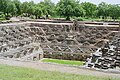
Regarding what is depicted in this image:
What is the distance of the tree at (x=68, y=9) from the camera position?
45562 mm

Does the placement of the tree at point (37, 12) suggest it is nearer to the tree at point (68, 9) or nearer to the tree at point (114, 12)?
the tree at point (68, 9)

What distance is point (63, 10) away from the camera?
4553 centimetres

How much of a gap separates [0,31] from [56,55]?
267 inches

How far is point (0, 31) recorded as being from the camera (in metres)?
28.1

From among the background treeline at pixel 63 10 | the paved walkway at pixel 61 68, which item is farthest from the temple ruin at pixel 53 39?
the background treeline at pixel 63 10

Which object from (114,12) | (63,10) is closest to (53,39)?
(63,10)

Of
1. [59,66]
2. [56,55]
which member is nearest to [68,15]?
[56,55]

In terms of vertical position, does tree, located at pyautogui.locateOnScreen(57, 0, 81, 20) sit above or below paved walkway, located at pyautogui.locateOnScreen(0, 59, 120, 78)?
above

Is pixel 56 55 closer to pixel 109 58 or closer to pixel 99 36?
pixel 99 36

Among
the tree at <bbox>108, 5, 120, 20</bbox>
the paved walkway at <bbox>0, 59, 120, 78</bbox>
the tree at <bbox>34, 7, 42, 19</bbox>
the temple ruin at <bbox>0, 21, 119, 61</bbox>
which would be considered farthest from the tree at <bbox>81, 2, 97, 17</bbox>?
the paved walkway at <bbox>0, 59, 120, 78</bbox>

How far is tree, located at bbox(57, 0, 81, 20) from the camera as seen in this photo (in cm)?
4556

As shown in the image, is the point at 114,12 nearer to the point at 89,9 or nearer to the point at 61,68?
the point at 89,9

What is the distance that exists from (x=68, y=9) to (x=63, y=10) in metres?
0.92

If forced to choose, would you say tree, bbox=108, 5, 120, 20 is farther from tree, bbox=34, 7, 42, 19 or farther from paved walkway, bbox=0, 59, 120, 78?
paved walkway, bbox=0, 59, 120, 78
